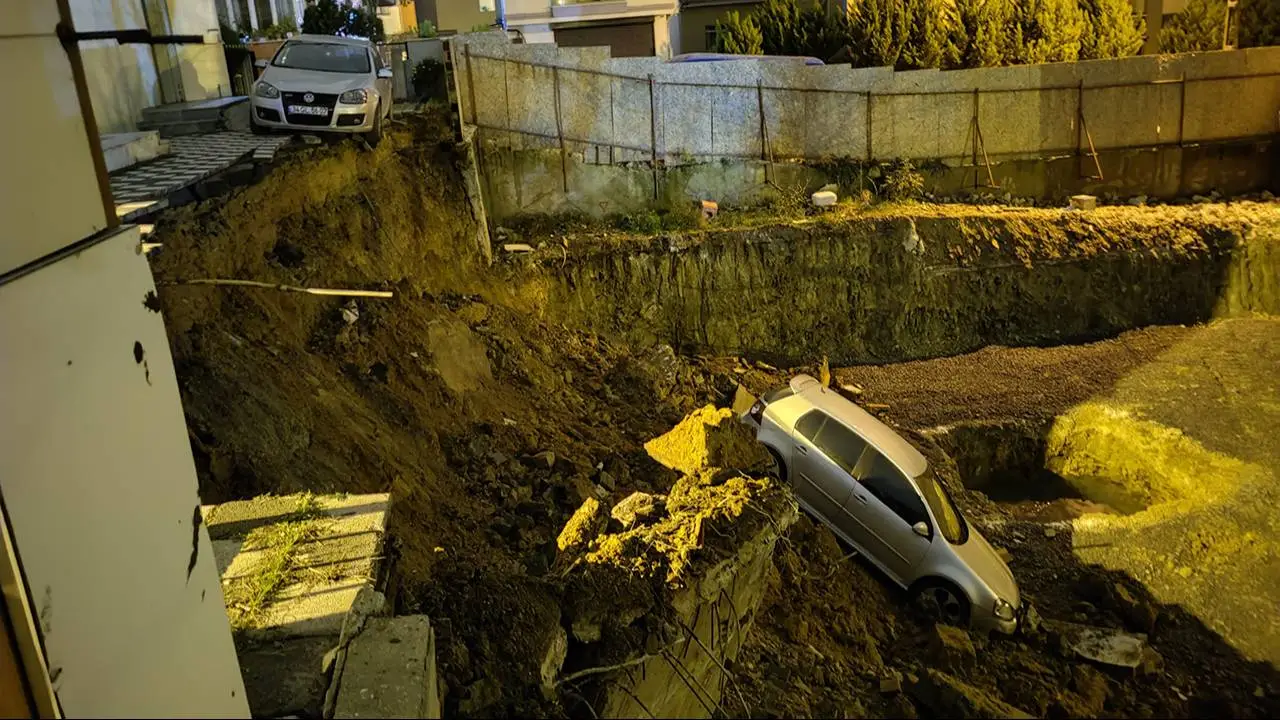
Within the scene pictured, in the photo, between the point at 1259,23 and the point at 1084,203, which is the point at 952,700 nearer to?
the point at 1084,203

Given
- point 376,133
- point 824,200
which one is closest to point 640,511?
point 376,133

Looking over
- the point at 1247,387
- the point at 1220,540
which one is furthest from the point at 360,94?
the point at 1247,387

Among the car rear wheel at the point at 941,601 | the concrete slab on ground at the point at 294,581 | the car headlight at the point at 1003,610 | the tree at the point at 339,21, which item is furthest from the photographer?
the tree at the point at 339,21

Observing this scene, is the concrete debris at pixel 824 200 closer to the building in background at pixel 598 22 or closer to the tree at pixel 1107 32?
the building in background at pixel 598 22

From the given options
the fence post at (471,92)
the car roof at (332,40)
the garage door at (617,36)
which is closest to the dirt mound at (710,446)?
the fence post at (471,92)

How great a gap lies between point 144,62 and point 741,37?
12289 millimetres

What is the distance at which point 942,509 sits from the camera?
9781mm

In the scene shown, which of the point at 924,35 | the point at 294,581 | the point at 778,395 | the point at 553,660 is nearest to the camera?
the point at 294,581

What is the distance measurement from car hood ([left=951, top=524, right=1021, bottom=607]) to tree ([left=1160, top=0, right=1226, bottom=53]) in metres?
15.9

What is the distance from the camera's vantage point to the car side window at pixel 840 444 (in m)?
10.0

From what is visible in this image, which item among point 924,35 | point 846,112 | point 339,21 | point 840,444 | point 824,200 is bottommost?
point 840,444

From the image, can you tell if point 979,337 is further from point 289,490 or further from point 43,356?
point 43,356

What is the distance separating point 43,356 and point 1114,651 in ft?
31.5

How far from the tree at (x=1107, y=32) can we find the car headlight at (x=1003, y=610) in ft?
49.8
